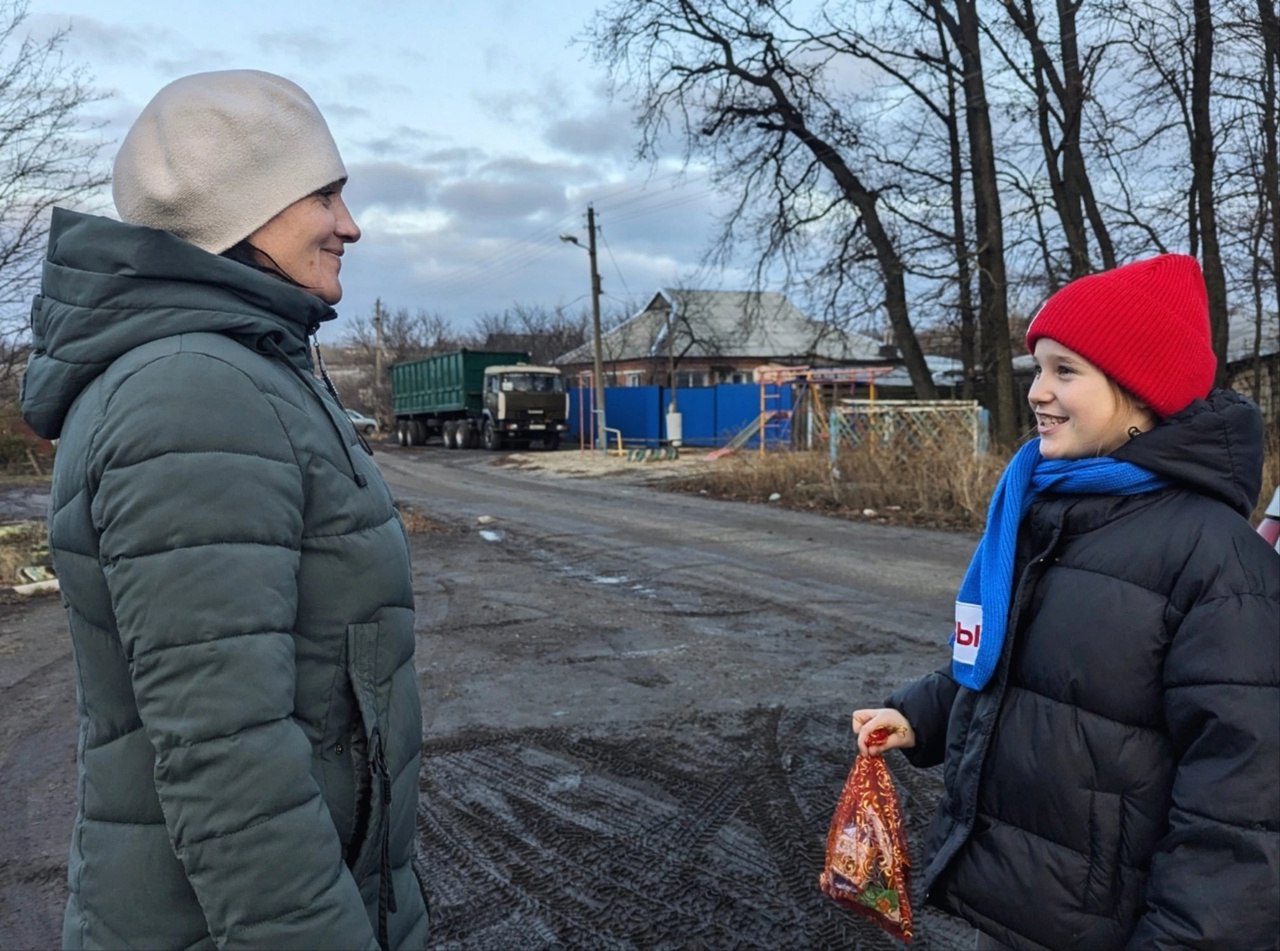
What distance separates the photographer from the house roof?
47156 millimetres

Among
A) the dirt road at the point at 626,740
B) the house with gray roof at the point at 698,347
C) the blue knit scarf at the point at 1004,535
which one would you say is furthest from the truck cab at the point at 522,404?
the blue knit scarf at the point at 1004,535

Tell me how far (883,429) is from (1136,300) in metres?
13.6

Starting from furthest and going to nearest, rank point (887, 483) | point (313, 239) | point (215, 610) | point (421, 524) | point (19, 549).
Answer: point (887, 483) → point (421, 524) → point (19, 549) → point (313, 239) → point (215, 610)

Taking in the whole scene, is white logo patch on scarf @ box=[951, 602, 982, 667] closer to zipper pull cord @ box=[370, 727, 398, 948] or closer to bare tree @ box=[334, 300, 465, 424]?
zipper pull cord @ box=[370, 727, 398, 948]

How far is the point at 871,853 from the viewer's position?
2.07 metres

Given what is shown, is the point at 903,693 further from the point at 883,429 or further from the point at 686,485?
the point at 686,485

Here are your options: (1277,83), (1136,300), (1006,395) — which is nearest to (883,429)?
(1006,395)

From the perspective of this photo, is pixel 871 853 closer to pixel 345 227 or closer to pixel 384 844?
pixel 384 844

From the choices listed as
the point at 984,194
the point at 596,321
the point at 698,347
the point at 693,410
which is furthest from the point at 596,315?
the point at 698,347

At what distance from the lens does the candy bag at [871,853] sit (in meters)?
2.05

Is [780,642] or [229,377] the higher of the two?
[229,377]

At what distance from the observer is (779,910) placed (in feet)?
10.2

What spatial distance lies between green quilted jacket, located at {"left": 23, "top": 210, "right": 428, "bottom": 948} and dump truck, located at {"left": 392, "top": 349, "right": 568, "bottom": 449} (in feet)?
99.3

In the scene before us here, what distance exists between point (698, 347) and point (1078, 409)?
48.0 metres
